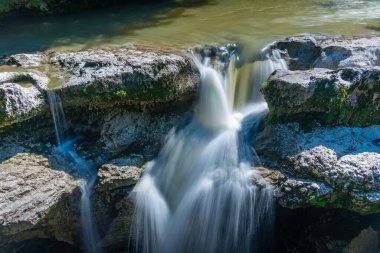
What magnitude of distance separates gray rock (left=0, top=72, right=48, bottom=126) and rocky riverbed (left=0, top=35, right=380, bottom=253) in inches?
0.5

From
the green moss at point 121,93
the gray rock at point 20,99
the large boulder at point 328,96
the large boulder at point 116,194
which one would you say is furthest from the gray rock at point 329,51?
the gray rock at point 20,99

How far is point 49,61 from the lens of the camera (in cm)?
675

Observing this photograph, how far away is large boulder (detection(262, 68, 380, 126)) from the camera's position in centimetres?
534

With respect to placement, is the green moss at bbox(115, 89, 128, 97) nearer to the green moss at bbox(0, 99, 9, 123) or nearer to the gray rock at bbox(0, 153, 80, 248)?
the gray rock at bbox(0, 153, 80, 248)

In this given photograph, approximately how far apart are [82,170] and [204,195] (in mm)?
1674

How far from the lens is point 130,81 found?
19.2 ft

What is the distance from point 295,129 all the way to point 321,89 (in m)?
0.60

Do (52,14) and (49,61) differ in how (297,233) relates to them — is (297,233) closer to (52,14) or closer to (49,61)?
(49,61)

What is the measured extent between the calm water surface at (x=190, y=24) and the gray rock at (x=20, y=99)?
195 centimetres

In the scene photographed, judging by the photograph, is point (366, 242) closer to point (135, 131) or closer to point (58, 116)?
point (135, 131)

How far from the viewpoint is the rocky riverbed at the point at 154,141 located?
502 centimetres

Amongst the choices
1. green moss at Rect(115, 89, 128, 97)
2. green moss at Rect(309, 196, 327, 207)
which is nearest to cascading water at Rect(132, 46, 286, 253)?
green moss at Rect(309, 196, 327, 207)

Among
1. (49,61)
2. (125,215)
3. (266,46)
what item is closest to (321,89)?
(266,46)

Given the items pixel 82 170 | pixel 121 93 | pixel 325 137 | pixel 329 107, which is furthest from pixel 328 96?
pixel 82 170
